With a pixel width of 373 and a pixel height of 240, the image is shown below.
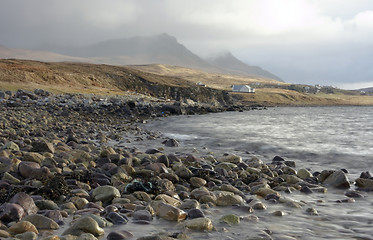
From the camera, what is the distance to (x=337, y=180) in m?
9.75

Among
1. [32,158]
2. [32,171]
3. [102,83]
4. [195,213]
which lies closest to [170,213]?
[195,213]

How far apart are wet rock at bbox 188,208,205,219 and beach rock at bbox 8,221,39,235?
2.60m

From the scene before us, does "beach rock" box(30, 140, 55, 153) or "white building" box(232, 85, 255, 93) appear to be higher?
"white building" box(232, 85, 255, 93)

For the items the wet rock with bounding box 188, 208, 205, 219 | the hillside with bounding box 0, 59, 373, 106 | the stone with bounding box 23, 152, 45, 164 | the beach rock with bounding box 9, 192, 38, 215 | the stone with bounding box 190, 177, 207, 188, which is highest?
the hillside with bounding box 0, 59, 373, 106

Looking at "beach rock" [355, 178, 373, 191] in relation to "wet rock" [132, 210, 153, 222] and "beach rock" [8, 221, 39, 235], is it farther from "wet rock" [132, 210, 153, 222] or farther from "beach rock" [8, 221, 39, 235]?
"beach rock" [8, 221, 39, 235]

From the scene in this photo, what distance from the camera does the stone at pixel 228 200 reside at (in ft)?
24.1

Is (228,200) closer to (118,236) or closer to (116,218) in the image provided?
(116,218)

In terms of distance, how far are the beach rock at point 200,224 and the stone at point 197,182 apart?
301cm

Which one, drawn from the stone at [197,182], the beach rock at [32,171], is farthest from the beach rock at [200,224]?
the beach rock at [32,171]

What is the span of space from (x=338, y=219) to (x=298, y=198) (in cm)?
157

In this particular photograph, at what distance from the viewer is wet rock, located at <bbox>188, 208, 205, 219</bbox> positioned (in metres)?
6.34

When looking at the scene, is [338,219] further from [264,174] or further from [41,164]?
[41,164]

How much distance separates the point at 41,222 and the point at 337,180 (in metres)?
7.84

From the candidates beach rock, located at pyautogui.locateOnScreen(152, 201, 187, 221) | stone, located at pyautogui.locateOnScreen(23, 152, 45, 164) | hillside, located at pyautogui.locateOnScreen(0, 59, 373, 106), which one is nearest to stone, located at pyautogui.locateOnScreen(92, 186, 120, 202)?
beach rock, located at pyautogui.locateOnScreen(152, 201, 187, 221)
